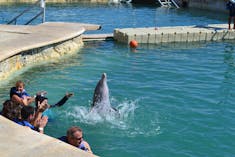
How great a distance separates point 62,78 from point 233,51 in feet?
30.3

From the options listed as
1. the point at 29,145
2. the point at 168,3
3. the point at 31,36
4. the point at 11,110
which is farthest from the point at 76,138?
the point at 168,3

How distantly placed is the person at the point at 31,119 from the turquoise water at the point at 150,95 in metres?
1.04

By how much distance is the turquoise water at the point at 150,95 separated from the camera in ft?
30.6

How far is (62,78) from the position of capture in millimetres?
14320

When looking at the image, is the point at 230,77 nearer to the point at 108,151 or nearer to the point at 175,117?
the point at 175,117

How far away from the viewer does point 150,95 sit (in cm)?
1264

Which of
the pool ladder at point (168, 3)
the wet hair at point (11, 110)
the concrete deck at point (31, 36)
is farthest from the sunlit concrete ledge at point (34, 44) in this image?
the pool ladder at point (168, 3)

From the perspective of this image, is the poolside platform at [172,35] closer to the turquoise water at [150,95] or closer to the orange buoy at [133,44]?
the orange buoy at [133,44]

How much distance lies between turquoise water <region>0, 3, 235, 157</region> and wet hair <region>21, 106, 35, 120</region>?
173 cm

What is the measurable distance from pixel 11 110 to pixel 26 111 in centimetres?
68

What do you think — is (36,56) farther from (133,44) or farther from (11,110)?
(11,110)

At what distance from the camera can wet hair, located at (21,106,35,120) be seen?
774cm

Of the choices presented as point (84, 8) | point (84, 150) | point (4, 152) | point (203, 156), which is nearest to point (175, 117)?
point (203, 156)

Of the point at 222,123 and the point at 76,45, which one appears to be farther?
the point at 76,45
